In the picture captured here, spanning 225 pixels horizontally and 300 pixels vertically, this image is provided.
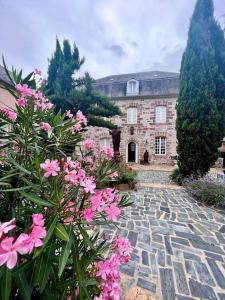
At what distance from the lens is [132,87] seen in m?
14.4

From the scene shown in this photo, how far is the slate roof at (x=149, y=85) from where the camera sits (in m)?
13.7

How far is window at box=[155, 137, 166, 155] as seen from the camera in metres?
13.8

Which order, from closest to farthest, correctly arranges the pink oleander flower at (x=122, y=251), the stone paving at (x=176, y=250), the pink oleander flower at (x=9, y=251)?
1. the pink oleander flower at (x=9, y=251)
2. the pink oleander flower at (x=122, y=251)
3. the stone paving at (x=176, y=250)

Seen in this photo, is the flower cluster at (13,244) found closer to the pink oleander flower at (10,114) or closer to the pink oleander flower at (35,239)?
the pink oleander flower at (35,239)

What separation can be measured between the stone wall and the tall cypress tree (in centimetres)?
698

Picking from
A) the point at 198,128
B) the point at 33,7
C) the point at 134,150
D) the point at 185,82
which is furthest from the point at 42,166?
the point at 134,150

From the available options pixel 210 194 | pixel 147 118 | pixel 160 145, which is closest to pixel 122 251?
pixel 210 194

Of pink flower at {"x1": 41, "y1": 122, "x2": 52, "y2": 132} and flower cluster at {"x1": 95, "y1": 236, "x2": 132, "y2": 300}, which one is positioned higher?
pink flower at {"x1": 41, "y1": 122, "x2": 52, "y2": 132}

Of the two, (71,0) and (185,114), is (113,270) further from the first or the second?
(185,114)

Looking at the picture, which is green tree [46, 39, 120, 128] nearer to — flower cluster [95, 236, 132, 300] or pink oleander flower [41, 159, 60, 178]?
pink oleander flower [41, 159, 60, 178]

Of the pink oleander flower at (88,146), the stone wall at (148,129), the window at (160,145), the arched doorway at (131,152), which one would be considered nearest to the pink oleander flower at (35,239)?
the pink oleander flower at (88,146)

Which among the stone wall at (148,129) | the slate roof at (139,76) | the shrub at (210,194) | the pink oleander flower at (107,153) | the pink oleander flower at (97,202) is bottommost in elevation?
the shrub at (210,194)

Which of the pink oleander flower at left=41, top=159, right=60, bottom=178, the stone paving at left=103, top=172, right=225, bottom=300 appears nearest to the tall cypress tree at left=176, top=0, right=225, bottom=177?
the stone paving at left=103, top=172, right=225, bottom=300

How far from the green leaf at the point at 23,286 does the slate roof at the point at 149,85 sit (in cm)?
1435
